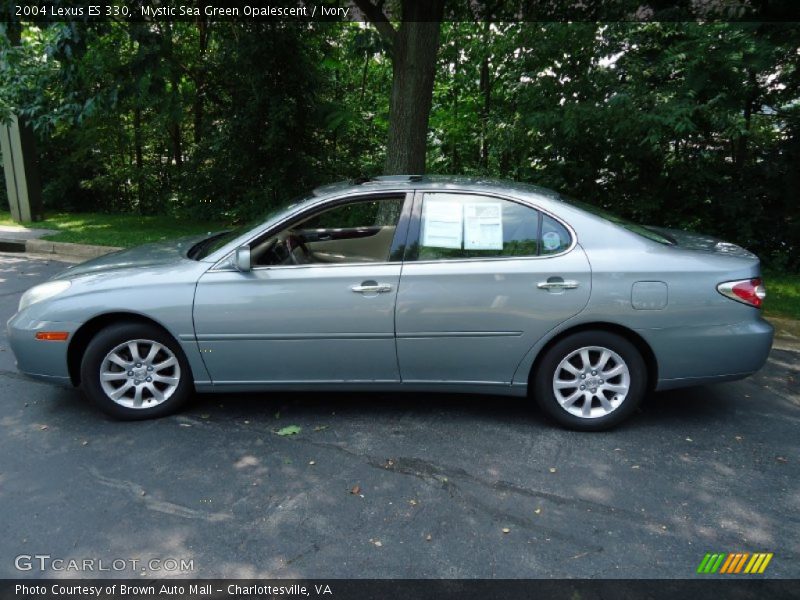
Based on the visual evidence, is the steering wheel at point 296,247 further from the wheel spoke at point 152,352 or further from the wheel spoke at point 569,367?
the wheel spoke at point 569,367

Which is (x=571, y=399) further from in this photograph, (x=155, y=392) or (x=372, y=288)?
(x=155, y=392)

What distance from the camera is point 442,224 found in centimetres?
395

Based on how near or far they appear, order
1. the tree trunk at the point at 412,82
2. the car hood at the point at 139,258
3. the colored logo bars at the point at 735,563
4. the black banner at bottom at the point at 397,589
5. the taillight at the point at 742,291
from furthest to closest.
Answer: the tree trunk at the point at 412,82
the car hood at the point at 139,258
the taillight at the point at 742,291
the colored logo bars at the point at 735,563
the black banner at bottom at the point at 397,589

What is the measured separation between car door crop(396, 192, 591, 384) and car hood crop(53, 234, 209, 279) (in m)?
1.67

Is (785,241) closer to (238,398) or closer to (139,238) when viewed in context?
(238,398)

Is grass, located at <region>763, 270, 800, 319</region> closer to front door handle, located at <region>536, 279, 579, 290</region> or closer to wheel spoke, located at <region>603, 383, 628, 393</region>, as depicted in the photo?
wheel spoke, located at <region>603, 383, 628, 393</region>

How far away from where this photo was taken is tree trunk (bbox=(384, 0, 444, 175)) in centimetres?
729

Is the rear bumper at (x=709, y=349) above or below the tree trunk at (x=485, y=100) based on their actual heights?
below

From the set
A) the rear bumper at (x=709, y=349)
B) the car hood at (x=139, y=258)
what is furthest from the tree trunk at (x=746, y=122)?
the car hood at (x=139, y=258)

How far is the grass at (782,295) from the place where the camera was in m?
6.25

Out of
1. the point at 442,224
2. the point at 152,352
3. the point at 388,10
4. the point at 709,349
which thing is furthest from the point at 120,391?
the point at 388,10

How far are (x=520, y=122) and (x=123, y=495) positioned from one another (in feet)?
24.4

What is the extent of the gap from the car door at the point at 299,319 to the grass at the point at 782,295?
4.48m

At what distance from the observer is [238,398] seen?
446 centimetres
